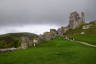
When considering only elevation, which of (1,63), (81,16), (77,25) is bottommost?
(1,63)

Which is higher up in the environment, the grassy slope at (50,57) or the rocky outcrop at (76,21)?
the rocky outcrop at (76,21)

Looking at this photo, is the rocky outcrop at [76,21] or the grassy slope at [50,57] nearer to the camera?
the grassy slope at [50,57]

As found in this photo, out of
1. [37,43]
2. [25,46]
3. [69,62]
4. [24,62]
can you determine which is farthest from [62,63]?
[37,43]

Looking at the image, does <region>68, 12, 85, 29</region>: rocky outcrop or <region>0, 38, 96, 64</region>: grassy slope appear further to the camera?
<region>68, 12, 85, 29</region>: rocky outcrop

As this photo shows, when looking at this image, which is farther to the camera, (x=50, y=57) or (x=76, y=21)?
(x=76, y=21)

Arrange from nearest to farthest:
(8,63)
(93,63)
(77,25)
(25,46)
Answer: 1. (93,63)
2. (8,63)
3. (25,46)
4. (77,25)

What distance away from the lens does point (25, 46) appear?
59.7 metres

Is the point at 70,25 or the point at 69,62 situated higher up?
the point at 70,25

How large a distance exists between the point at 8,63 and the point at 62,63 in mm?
10681

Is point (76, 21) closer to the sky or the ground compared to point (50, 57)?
closer to the sky

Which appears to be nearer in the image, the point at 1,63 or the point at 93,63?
the point at 93,63

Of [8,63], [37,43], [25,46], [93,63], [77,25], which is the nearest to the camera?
[93,63]

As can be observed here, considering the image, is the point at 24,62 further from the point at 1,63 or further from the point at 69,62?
the point at 69,62

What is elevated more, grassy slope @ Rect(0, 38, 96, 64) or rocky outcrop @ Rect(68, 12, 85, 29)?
rocky outcrop @ Rect(68, 12, 85, 29)
